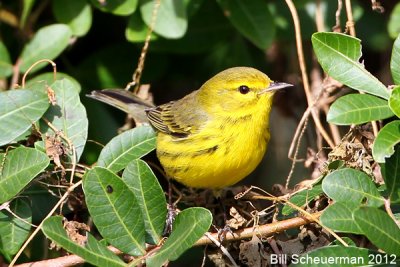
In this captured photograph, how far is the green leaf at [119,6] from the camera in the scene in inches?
150

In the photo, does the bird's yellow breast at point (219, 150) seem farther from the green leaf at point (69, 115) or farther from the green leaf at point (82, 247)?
the green leaf at point (82, 247)

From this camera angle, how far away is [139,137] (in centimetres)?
323

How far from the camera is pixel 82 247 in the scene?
2420 millimetres

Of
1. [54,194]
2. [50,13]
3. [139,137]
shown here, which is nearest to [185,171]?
[139,137]

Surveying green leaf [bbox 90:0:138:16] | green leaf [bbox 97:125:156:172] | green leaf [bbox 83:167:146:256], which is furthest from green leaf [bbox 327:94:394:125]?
green leaf [bbox 90:0:138:16]

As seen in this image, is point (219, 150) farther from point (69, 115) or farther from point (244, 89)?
point (69, 115)

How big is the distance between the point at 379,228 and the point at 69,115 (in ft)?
5.25

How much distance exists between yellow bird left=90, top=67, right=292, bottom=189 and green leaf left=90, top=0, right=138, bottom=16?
517mm

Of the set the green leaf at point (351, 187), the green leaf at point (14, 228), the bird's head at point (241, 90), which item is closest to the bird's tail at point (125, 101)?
the bird's head at point (241, 90)

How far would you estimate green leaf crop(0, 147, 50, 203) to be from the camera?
9.25 feet

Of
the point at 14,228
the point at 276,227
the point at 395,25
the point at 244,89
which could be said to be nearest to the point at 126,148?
the point at 14,228

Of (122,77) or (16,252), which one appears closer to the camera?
(16,252)

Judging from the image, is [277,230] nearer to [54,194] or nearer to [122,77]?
[54,194]

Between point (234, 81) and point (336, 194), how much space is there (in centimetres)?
144
